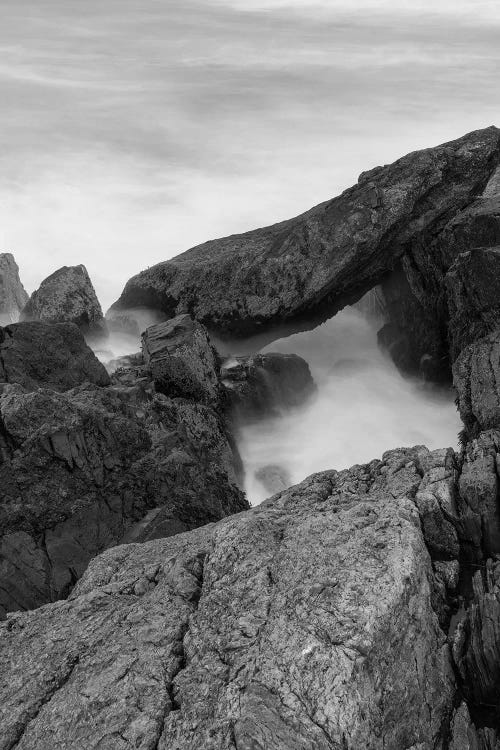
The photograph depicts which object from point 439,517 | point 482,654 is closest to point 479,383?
point 439,517

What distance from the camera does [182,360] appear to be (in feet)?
166

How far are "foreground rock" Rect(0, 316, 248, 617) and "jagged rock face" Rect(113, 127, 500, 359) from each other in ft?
67.2

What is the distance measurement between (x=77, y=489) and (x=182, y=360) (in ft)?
55.4

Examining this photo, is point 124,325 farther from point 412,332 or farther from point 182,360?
point 412,332

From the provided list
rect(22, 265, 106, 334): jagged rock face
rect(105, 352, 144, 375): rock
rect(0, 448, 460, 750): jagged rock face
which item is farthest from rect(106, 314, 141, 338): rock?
rect(0, 448, 460, 750): jagged rock face

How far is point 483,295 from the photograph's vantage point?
45.1 metres

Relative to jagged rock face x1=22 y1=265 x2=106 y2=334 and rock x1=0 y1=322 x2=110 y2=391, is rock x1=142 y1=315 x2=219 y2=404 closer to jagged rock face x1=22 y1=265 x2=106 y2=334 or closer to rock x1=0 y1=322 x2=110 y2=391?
rock x1=0 y1=322 x2=110 y2=391

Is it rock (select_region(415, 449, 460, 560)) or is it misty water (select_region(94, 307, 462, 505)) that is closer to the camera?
rock (select_region(415, 449, 460, 560))

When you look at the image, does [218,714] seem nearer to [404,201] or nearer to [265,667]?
[265,667]

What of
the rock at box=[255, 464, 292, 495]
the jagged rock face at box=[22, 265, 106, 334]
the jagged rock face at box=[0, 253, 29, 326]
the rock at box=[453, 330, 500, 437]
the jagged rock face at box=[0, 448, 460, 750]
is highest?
the jagged rock face at box=[0, 253, 29, 326]

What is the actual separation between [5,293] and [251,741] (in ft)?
219

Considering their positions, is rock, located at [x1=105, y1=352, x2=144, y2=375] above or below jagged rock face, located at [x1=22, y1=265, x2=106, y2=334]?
below

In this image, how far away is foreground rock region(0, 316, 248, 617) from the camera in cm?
3319

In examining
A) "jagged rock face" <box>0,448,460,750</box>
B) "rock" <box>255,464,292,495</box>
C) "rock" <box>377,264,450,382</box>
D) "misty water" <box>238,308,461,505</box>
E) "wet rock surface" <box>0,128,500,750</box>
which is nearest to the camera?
"jagged rock face" <box>0,448,460,750</box>
